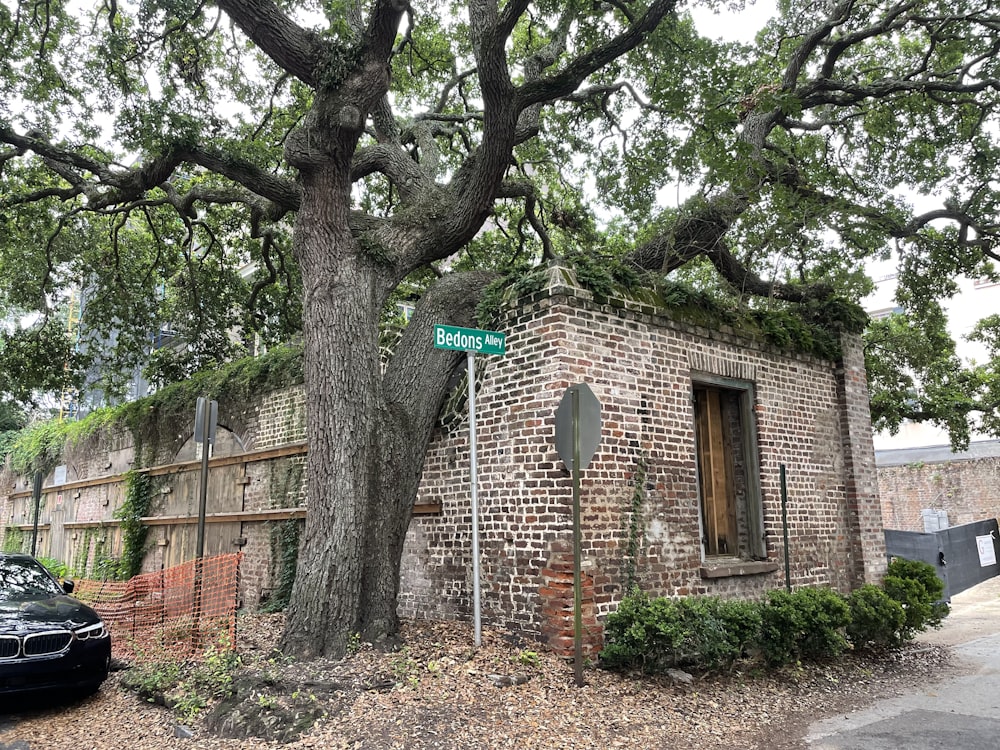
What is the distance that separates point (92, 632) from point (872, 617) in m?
8.31

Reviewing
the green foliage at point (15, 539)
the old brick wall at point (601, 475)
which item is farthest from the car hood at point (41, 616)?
the green foliage at point (15, 539)

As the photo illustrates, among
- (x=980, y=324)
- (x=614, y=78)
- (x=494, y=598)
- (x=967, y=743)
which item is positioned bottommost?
(x=967, y=743)

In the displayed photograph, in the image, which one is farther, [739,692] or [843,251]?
[843,251]

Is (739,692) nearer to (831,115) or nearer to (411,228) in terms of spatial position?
(411,228)

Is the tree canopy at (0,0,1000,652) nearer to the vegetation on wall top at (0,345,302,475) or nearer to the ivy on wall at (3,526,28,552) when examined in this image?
the vegetation on wall top at (0,345,302,475)

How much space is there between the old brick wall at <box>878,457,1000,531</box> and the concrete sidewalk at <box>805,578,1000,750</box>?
1479 cm

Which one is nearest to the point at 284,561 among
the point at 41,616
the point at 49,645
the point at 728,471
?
the point at 41,616

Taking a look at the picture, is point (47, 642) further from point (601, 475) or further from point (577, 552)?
point (601, 475)

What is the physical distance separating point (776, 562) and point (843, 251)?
181 inches

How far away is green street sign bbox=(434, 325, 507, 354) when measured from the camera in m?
6.73

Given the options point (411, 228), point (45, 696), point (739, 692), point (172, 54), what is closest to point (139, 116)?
point (172, 54)

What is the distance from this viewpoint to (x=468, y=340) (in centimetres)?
695

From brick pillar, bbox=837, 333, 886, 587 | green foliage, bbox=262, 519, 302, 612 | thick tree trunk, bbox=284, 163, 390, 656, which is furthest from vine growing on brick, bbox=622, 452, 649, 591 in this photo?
green foliage, bbox=262, 519, 302, 612

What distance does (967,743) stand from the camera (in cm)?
543
